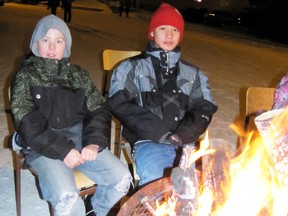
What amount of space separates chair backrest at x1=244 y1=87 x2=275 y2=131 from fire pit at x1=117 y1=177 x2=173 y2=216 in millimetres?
1291

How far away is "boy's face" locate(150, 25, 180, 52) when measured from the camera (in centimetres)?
294

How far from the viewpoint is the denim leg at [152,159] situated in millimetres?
2510

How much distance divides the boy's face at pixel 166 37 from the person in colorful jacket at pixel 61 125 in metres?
0.67

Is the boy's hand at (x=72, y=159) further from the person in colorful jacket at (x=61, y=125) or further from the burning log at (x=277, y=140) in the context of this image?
the burning log at (x=277, y=140)

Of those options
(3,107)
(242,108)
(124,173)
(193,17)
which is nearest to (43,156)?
(124,173)

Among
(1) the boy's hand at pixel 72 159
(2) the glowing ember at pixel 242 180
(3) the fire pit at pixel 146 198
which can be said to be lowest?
(1) the boy's hand at pixel 72 159

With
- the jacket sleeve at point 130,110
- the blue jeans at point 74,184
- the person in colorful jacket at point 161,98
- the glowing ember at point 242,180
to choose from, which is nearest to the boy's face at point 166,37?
the person in colorful jacket at point 161,98

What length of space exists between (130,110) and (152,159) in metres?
0.42

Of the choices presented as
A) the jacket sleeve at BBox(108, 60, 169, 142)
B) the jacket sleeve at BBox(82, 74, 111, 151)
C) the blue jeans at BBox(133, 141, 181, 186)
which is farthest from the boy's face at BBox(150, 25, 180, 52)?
the blue jeans at BBox(133, 141, 181, 186)

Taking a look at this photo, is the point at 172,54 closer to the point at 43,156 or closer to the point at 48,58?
the point at 48,58

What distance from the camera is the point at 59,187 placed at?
7.19 feet

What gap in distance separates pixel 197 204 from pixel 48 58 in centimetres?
143

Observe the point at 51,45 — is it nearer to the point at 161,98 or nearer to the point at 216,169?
the point at 161,98

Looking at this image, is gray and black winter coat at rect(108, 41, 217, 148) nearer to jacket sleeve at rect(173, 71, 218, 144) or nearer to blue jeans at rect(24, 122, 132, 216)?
jacket sleeve at rect(173, 71, 218, 144)
